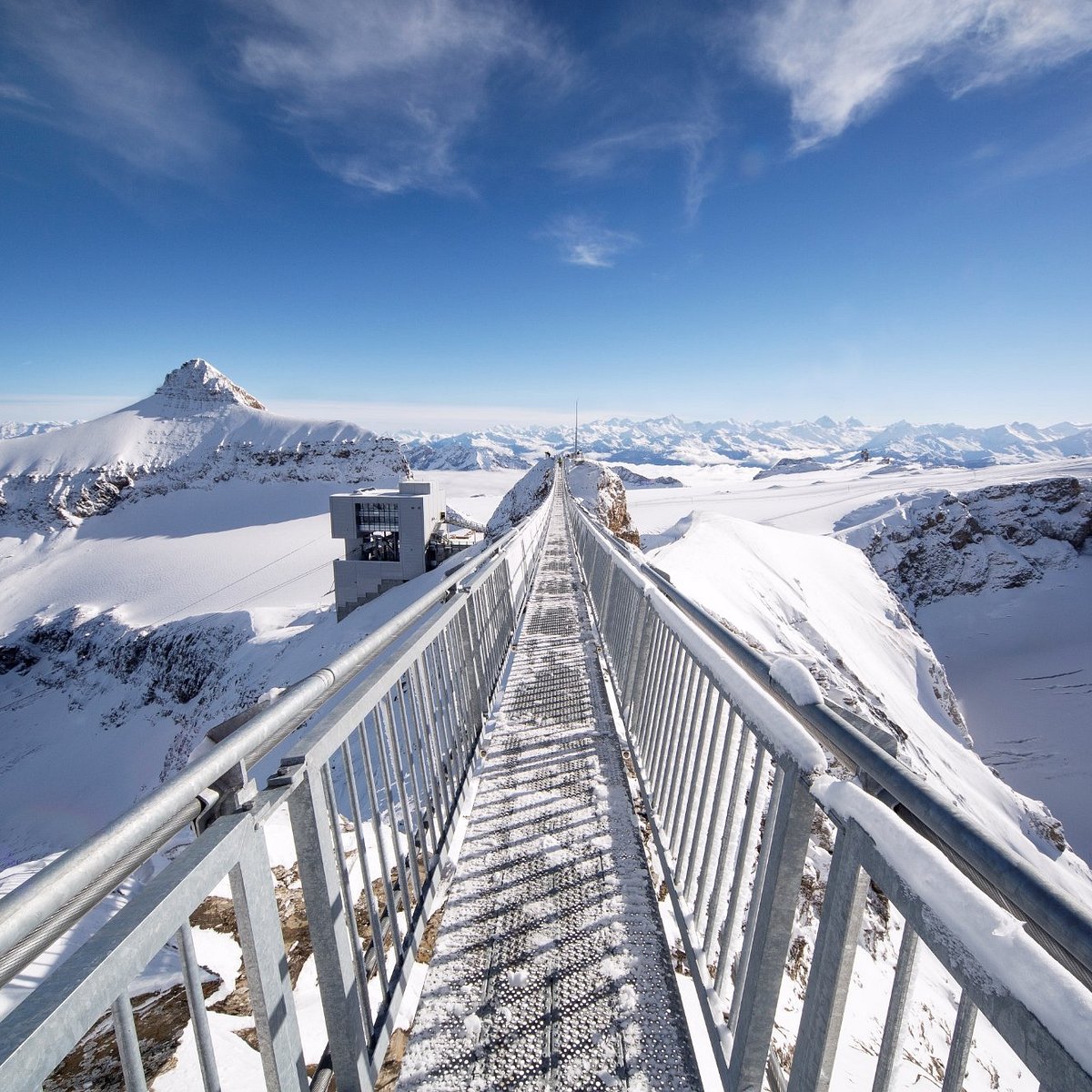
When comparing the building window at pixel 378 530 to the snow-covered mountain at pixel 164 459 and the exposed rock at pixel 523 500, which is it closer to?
the exposed rock at pixel 523 500

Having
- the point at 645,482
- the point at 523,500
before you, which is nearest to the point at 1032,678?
the point at 523,500

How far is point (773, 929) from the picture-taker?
67.6 inches

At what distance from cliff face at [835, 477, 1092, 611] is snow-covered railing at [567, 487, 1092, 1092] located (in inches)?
2339

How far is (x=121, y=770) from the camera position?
85.4 ft

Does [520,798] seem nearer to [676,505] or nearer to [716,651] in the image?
[716,651]

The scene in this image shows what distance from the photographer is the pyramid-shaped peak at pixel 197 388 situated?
11250 centimetres

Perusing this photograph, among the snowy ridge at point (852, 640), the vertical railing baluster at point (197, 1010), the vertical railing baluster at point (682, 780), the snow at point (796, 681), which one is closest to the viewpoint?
the vertical railing baluster at point (197, 1010)

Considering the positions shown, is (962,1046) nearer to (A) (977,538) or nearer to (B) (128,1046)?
(B) (128,1046)

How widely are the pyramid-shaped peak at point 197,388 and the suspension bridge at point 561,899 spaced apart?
131364 millimetres

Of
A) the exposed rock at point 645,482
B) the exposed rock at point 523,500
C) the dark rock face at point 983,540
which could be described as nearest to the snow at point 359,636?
the dark rock face at point 983,540

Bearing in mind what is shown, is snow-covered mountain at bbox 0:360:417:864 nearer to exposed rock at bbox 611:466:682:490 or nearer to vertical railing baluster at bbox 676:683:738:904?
vertical railing baluster at bbox 676:683:738:904

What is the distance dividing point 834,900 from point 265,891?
1542mm

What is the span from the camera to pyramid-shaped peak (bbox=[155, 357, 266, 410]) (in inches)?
4429

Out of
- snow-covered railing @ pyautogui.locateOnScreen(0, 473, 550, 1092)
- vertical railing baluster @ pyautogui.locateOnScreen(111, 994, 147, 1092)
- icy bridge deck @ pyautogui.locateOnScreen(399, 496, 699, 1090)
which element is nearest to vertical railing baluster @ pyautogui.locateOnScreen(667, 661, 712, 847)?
icy bridge deck @ pyautogui.locateOnScreen(399, 496, 699, 1090)
